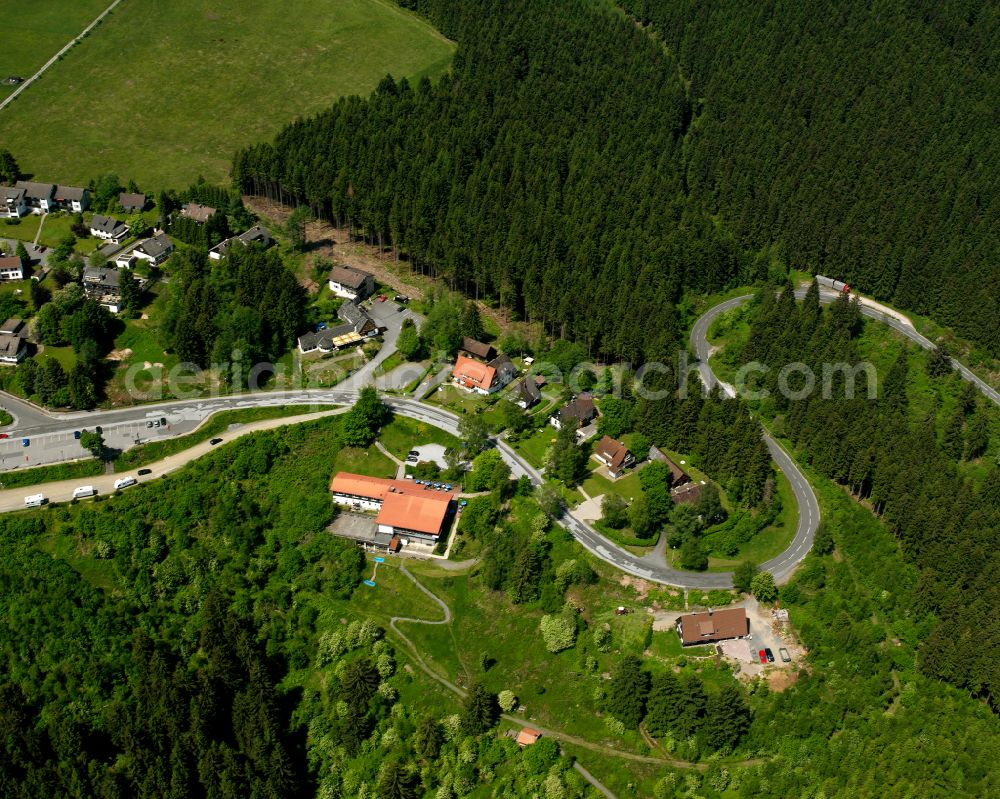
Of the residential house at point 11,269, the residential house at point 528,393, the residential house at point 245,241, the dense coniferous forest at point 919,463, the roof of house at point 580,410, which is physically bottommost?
the residential house at point 11,269

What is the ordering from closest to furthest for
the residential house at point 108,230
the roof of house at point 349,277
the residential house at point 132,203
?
the roof of house at point 349,277 → the residential house at point 108,230 → the residential house at point 132,203

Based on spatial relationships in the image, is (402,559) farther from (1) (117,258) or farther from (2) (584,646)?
(1) (117,258)

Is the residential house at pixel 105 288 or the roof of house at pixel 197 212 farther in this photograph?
the roof of house at pixel 197 212

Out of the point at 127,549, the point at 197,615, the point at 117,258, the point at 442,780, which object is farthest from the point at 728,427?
the point at 117,258

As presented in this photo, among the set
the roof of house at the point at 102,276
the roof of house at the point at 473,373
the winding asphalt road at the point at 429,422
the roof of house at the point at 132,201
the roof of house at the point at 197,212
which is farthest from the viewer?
the roof of house at the point at 132,201

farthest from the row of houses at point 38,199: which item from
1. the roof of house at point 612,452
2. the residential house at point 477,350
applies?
the roof of house at point 612,452

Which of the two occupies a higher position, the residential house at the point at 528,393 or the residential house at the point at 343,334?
the residential house at the point at 528,393

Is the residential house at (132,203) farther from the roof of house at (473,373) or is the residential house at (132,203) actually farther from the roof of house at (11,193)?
the roof of house at (473,373)
